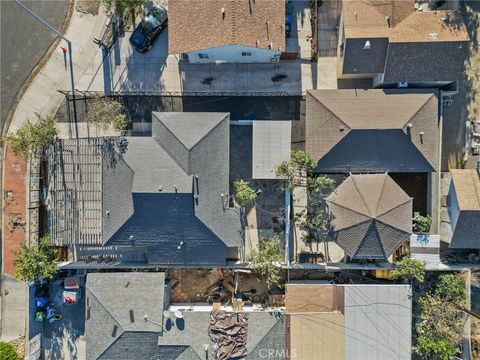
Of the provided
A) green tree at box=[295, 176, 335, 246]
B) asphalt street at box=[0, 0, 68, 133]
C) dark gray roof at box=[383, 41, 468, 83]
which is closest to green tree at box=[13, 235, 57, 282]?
asphalt street at box=[0, 0, 68, 133]

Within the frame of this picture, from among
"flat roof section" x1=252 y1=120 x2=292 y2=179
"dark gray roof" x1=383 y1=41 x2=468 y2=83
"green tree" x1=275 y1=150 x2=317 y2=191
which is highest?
"dark gray roof" x1=383 y1=41 x2=468 y2=83

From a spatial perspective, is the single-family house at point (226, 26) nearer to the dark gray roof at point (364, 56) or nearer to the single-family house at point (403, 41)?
the dark gray roof at point (364, 56)

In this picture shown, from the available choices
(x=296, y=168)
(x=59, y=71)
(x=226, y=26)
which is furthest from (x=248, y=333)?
(x=59, y=71)

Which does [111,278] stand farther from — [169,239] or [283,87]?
[283,87]

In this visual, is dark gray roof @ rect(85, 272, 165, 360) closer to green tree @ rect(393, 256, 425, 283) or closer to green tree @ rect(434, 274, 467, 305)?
green tree @ rect(393, 256, 425, 283)

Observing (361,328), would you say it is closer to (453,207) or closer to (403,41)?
(453,207)

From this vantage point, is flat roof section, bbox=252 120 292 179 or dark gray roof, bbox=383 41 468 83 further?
flat roof section, bbox=252 120 292 179

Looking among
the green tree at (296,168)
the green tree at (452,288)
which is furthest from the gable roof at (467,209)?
the green tree at (296,168)
